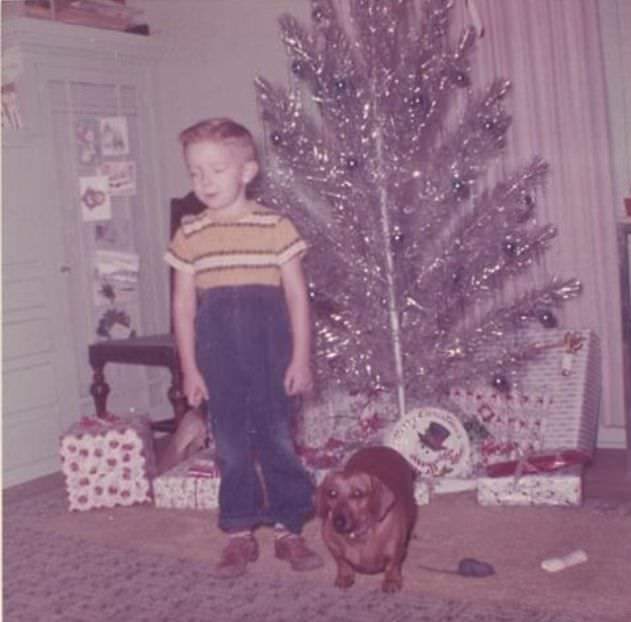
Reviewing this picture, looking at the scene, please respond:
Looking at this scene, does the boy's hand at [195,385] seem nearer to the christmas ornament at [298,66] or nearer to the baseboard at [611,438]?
the christmas ornament at [298,66]

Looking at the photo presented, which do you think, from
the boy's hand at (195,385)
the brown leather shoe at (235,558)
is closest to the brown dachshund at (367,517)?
the brown leather shoe at (235,558)

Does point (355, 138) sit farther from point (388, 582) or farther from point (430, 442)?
point (388, 582)

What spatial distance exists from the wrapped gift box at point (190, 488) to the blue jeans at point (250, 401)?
56cm

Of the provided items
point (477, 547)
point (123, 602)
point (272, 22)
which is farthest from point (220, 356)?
point (272, 22)

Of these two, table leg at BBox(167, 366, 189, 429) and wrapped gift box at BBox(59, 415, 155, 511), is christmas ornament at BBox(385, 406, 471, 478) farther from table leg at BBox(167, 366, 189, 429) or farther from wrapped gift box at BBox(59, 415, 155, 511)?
table leg at BBox(167, 366, 189, 429)

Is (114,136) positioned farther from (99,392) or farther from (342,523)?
(342,523)

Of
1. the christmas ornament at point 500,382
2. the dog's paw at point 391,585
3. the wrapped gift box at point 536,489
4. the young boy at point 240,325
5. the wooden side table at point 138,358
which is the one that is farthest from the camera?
the wooden side table at point 138,358

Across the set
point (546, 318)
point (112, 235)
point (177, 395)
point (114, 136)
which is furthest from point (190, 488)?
point (114, 136)

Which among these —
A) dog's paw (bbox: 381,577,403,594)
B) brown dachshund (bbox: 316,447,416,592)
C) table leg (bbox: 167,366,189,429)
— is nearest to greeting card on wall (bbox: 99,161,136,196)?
table leg (bbox: 167,366,189,429)

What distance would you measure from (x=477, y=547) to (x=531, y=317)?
1.07 metres

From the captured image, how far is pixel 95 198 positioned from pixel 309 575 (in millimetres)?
2267

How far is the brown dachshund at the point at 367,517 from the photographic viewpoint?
2018 mm

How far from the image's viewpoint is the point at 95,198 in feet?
13.2

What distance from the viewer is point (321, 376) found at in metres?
3.26
